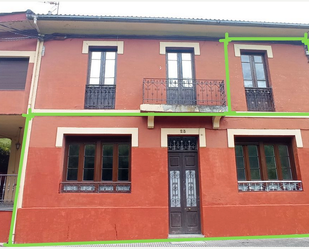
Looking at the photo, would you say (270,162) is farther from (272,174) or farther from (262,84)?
(262,84)

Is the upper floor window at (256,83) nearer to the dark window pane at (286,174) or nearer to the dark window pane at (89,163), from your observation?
the dark window pane at (286,174)

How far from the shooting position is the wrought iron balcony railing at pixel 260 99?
26.1ft

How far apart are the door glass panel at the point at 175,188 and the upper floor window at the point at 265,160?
2.08 m

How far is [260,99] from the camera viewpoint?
8055mm

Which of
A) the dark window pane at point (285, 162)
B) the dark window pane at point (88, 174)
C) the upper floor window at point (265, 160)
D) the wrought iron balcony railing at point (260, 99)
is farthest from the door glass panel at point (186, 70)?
the dark window pane at point (88, 174)

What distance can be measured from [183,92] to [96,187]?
4.20 metres

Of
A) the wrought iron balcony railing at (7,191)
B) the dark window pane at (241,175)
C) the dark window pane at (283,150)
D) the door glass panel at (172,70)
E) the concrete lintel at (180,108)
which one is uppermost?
the door glass panel at (172,70)

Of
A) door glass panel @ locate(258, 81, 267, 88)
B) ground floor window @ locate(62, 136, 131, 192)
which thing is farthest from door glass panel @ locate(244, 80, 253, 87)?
ground floor window @ locate(62, 136, 131, 192)

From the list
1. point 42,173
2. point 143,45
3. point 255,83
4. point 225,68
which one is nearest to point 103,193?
point 42,173

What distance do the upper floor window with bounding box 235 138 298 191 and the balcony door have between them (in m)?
2.36

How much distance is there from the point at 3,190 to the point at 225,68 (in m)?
8.58

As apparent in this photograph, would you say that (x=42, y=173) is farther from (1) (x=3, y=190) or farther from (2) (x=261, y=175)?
(2) (x=261, y=175)

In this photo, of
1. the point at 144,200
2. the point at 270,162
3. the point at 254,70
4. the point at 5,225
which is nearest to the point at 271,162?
the point at 270,162

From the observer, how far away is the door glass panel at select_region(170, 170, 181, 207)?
723 cm
